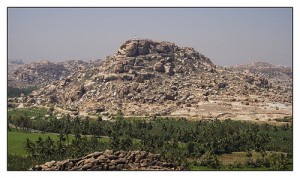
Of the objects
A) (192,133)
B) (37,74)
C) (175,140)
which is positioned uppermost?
(37,74)

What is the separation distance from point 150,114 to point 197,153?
31.2 metres

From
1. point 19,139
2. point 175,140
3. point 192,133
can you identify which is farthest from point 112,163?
point 19,139

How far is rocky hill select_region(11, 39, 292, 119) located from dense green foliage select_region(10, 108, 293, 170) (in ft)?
33.5

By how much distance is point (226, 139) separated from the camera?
52.6 m

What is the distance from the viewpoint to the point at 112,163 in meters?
39.7

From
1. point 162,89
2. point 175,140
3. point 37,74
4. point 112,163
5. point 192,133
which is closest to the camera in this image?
point 112,163

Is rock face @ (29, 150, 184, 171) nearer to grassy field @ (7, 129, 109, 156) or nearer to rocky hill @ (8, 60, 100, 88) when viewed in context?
grassy field @ (7, 129, 109, 156)

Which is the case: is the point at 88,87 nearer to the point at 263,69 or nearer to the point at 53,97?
the point at 53,97

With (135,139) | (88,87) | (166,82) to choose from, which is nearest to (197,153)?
(135,139)

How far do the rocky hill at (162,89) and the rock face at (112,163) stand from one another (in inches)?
1435

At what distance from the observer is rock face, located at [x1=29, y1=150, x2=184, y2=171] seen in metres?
39.2

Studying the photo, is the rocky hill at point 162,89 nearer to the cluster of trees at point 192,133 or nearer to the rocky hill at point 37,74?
the cluster of trees at point 192,133

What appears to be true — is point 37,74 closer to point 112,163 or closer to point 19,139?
point 19,139

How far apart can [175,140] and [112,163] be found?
14672 mm
